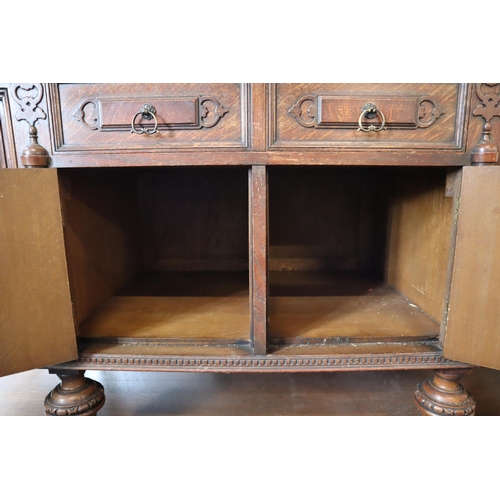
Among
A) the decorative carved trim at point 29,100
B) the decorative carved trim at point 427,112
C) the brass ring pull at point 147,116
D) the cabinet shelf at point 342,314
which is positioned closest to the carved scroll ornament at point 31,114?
the decorative carved trim at point 29,100

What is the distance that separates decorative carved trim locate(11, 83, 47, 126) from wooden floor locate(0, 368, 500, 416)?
85 cm

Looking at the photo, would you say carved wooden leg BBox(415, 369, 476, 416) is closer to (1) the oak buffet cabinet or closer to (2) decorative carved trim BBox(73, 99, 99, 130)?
(1) the oak buffet cabinet

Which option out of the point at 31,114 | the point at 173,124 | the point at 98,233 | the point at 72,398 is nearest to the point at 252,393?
the point at 72,398

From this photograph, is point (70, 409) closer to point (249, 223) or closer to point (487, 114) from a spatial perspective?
point (249, 223)

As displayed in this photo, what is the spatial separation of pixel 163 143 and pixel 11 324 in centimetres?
56

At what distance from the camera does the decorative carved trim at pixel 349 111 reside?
0.78m

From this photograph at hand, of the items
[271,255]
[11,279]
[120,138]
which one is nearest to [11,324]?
[11,279]

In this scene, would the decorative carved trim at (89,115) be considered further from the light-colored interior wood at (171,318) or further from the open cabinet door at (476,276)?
the open cabinet door at (476,276)

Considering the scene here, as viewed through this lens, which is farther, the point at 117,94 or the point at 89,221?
the point at 89,221

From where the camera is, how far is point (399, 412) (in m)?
1.01

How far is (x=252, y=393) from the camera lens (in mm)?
1101

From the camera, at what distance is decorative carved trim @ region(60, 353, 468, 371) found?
2.80 ft

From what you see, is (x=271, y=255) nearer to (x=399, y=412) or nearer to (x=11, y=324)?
(x=399, y=412)

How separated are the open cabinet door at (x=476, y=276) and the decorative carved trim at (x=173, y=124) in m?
0.60
